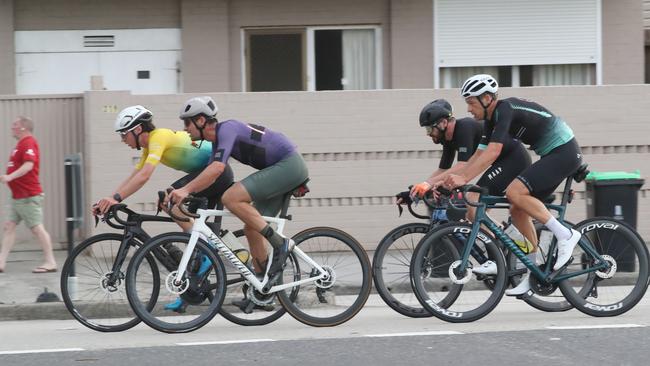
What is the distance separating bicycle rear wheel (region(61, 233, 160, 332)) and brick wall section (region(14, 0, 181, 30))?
815 centimetres

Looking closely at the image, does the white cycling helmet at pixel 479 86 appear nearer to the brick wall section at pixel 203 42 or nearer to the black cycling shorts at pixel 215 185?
the black cycling shorts at pixel 215 185

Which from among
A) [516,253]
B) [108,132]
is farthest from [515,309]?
[108,132]

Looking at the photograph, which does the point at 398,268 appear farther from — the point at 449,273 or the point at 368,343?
the point at 368,343

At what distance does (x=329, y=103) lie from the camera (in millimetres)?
13242

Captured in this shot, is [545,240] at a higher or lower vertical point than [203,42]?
lower

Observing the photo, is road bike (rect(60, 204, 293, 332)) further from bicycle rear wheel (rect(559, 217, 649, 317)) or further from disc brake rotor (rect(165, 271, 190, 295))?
bicycle rear wheel (rect(559, 217, 649, 317))

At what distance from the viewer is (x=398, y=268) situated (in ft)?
28.0

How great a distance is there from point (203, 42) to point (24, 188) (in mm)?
5030

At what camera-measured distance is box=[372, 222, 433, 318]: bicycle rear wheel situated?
8.35 metres

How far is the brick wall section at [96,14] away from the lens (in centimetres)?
1587

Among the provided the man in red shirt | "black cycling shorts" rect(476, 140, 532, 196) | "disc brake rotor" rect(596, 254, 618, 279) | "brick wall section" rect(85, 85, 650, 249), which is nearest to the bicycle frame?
"black cycling shorts" rect(476, 140, 532, 196)

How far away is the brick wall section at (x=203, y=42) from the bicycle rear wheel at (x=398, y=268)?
25.9 ft

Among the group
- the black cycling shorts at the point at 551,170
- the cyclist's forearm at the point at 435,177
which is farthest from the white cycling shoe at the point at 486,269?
the cyclist's forearm at the point at 435,177

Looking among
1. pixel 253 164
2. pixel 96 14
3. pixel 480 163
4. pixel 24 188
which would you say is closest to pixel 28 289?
pixel 24 188
